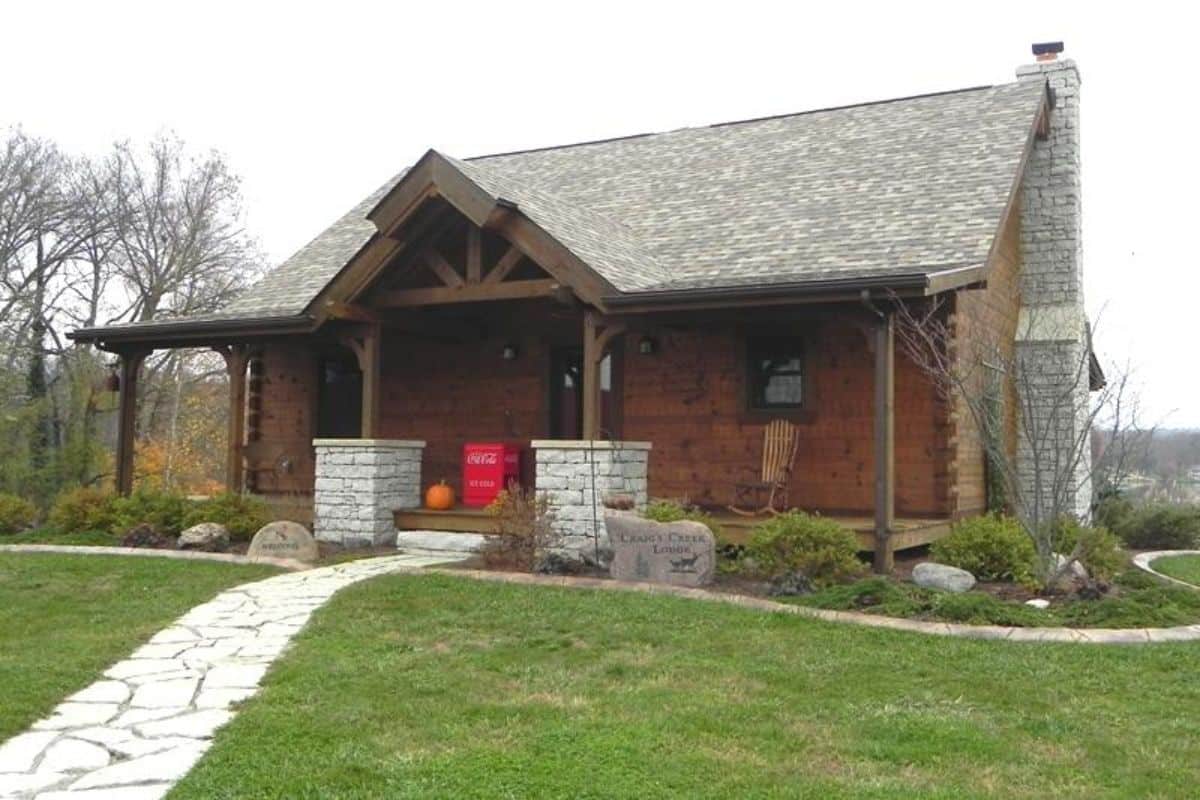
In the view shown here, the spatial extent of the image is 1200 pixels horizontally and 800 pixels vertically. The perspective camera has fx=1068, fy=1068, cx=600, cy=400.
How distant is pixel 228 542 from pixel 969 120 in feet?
35.0

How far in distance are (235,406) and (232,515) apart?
1.93 meters

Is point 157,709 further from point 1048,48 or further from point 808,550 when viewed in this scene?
point 1048,48

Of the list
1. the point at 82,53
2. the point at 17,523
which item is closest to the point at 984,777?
the point at 17,523

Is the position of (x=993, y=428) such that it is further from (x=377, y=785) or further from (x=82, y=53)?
(x=82, y=53)

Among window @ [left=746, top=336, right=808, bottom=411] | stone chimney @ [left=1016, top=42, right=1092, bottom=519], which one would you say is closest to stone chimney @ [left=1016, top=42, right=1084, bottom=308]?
stone chimney @ [left=1016, top=42, right=1092, bottom=519]

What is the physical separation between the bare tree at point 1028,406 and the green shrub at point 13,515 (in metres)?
10.7

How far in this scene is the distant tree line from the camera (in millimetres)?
23156

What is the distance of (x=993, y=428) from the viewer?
31.9ft

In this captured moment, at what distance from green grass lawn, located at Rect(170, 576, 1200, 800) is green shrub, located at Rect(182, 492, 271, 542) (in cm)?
483

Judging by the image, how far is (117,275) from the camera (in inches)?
1112

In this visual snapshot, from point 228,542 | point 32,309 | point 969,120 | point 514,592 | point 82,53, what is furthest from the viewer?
point 32,309

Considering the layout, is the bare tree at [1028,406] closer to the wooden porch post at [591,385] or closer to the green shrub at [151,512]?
the wooden porch post at [591,385]

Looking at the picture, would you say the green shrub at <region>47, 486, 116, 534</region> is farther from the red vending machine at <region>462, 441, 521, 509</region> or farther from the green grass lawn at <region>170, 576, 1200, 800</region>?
the green grass lawn at <region>170, 576, 1200, 800</region>

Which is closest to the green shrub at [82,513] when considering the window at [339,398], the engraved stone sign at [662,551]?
the window at [339,398]
